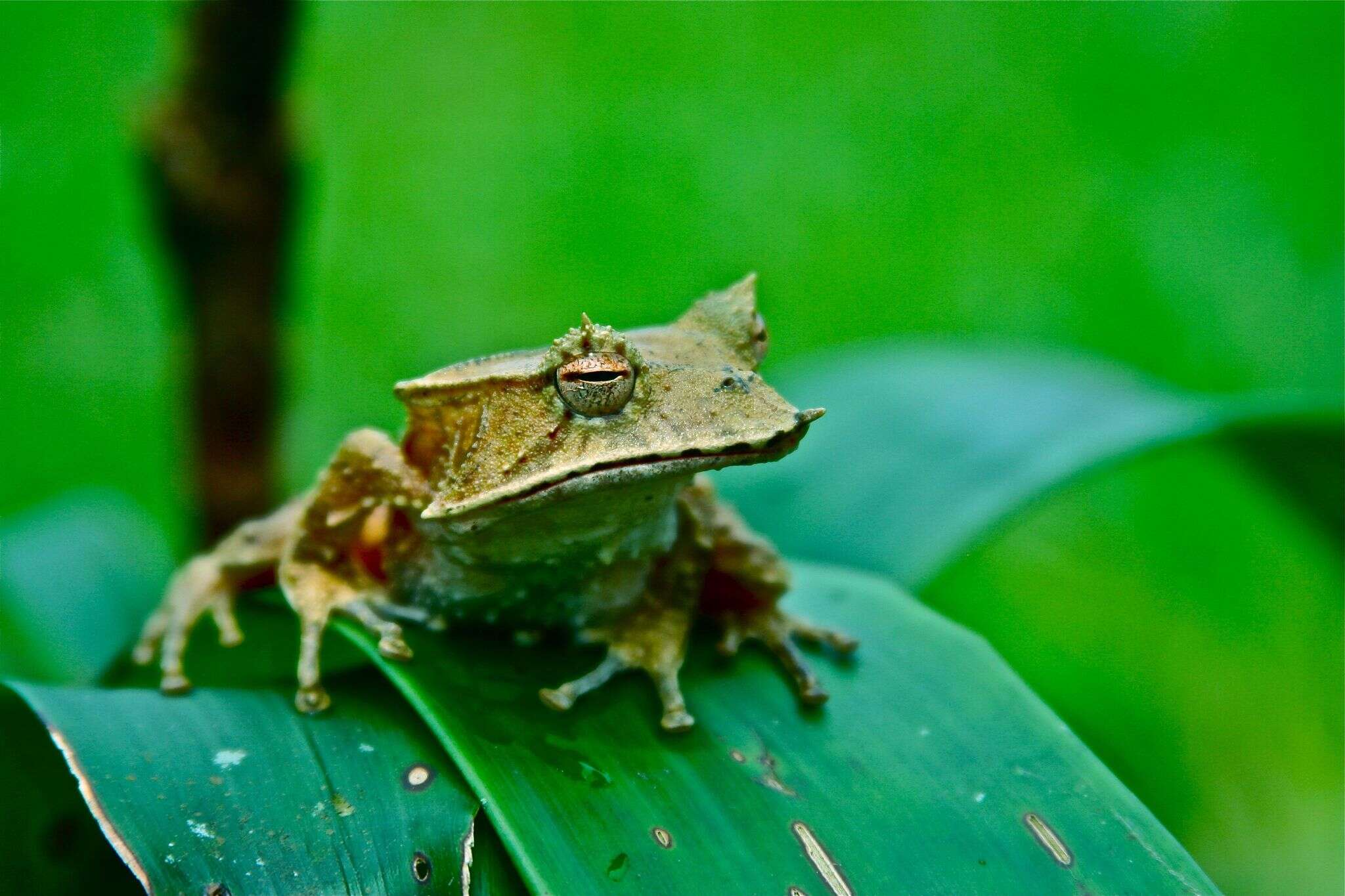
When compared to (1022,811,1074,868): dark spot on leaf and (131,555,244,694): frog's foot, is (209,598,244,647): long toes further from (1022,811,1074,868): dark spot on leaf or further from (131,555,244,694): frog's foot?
(1022,811,1074,868): dark spot on leaf

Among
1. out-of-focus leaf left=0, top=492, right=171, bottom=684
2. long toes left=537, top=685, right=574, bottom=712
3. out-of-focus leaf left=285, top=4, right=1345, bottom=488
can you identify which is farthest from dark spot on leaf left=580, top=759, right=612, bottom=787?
out-of-focus leaf left=285, top=4, right=1345, bottom=488

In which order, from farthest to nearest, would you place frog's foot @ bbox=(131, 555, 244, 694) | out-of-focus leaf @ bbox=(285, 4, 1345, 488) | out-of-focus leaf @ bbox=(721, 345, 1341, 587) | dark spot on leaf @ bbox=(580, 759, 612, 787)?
1. out-of-focus leaf @ bbox=(285, 4, 1345, 488)
2. out-of-focus leaf @ bbox=(721, 345, 1341, 587)
3. frog's foot @ bbox=(131, 555, 244, 694)
4. dark spot on leaf @ bbox=(580, 759, 612, 787)

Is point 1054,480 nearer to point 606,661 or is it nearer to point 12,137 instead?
point 606,661

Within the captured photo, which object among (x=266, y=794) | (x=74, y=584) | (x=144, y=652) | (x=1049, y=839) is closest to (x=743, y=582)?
(x=1049, y=839)

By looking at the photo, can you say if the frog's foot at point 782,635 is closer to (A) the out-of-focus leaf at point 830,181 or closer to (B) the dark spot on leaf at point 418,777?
(B) the dark spot on leaf at point 418,777

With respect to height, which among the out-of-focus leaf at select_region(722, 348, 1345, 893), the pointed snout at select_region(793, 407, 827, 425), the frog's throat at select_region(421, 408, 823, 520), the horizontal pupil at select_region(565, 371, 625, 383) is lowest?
the out-of-focus leaf at select_region(722, 348, 1345, 893)

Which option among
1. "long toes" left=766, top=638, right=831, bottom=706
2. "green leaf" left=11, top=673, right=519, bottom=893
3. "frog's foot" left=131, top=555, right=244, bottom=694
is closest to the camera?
"green leaf" left=11, top=673, right=519, bottom=893
